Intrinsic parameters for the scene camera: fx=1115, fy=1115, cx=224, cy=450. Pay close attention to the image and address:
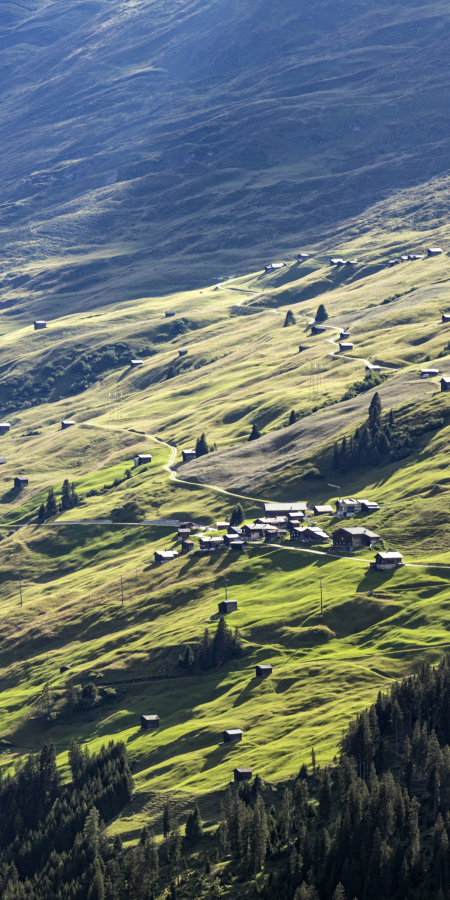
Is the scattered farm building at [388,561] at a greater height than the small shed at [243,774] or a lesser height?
lesser

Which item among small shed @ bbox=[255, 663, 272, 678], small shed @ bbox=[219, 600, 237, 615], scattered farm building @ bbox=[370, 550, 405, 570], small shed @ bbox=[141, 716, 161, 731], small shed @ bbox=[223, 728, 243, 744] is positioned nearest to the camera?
small shed @ bbox=[223, 728, 243, 744]

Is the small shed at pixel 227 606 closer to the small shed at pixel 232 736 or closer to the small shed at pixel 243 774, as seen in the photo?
the small shed at pixel 232 736

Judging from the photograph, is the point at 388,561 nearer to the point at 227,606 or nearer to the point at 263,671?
the point at 227,606

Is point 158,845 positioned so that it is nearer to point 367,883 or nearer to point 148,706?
point 367,883

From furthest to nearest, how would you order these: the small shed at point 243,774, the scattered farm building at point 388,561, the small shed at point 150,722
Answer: the scattered farm building at point 388,561 → the small shed at point 150,722 → the small shed at point 243,774

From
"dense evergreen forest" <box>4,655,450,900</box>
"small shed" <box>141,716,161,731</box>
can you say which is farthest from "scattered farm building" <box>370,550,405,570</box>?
"small shed" <box>141,716,161,731</box>

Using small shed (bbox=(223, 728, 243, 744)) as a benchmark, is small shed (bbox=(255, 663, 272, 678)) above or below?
below

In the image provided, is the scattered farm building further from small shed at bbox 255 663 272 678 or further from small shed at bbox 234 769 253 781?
small shed at bbox 234 769 253 781

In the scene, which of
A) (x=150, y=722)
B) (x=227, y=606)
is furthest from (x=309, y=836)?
(x=227, y=606)

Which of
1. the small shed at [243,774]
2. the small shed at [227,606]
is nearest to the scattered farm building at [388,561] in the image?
the small shed at [227,606]
